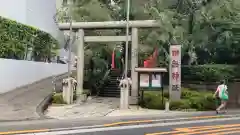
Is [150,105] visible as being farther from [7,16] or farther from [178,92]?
[7,16]

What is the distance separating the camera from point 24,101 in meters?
17.5

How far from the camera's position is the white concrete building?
22.6m

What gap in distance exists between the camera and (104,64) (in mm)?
26703

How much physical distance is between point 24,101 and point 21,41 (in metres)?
6.30

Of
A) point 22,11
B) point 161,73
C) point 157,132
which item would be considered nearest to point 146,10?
point 161,73

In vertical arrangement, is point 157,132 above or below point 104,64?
below

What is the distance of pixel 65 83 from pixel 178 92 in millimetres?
6662

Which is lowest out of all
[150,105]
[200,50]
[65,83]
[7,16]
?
[150,105]

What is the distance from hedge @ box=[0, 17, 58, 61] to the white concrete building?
1237mm

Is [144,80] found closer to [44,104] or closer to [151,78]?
[151,78]

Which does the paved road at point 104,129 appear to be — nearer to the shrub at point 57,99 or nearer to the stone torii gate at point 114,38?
the shrub at point 57,99

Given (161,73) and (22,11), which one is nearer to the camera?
→ (161,73)

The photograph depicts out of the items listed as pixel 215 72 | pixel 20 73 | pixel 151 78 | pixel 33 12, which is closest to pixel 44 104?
pixel 20 73

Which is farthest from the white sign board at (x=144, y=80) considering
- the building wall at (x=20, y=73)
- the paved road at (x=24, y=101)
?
the building wall at (x=20, y=73)
